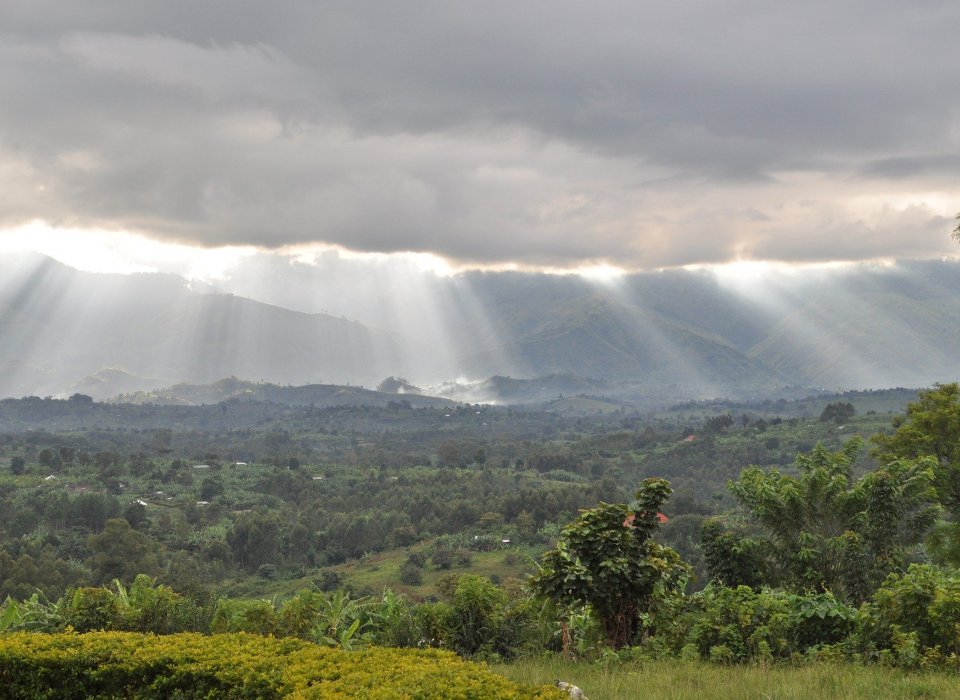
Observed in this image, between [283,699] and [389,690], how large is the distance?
4.52ft

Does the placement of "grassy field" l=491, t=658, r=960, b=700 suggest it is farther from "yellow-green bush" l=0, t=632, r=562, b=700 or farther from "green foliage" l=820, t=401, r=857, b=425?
"green foliage" l=820, t=401, r=857, b=425

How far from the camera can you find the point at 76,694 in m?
10.1

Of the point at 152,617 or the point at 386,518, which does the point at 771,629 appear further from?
the point at 386,518

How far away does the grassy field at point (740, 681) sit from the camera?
977 cm

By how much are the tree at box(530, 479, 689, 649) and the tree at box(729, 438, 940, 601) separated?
4.75m

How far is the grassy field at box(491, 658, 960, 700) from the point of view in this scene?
9773mm

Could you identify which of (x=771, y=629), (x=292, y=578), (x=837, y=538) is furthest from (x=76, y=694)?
(x=292, y=578)

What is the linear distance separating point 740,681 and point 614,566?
2.86 meters

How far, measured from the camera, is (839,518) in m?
18.0

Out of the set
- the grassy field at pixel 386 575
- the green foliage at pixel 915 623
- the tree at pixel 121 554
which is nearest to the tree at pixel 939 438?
the green foliage at pixel 915 623

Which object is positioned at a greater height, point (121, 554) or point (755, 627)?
point (755, 627)

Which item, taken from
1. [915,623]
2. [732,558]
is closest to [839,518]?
[732,558]

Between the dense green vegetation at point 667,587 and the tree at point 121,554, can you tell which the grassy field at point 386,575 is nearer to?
the dense green vegetation at point 667,587

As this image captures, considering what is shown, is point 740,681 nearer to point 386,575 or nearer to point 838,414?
point 386,575
